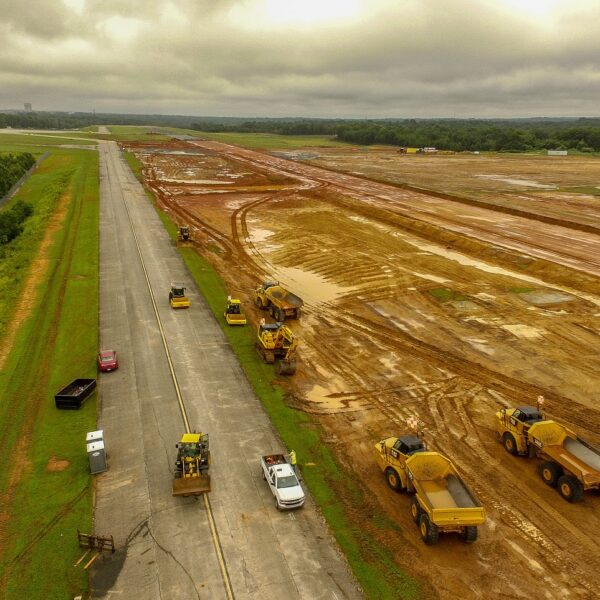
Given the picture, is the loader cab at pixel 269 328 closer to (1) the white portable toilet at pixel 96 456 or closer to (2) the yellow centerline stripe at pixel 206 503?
(2) the yellow centerline stripe at pixel 206 503

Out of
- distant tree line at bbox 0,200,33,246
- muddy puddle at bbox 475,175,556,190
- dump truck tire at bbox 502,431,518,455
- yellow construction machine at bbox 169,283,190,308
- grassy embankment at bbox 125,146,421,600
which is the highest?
muddy puddle at bbox 475,175,556,190

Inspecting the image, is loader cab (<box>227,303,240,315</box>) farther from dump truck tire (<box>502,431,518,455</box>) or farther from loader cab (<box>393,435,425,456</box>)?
dump truck tire (<box>502,431,518,455</box>)

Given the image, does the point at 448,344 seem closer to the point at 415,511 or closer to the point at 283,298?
the point at 283,298

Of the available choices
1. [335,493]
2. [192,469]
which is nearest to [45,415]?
[192,469]

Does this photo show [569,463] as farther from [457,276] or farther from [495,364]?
[457,276]

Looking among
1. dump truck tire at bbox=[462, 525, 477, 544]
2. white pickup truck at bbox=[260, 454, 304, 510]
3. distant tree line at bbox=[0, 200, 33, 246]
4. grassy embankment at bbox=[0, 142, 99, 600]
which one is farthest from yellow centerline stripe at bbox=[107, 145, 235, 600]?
distant tree line at bbox=[0, 200, 33, 246]

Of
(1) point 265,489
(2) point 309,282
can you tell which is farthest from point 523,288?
(1) point 265,489
